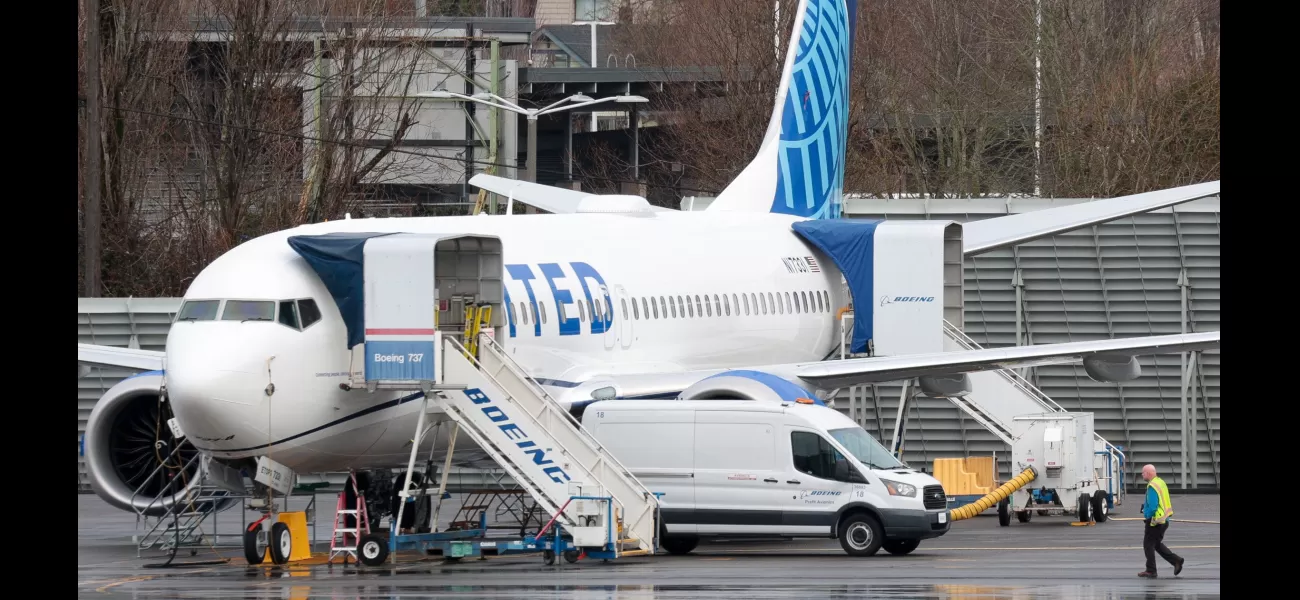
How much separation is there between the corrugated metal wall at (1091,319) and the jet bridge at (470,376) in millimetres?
14612

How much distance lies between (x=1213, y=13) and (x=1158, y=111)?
1403 cm

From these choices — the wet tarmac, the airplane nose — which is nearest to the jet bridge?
the wet tarmac

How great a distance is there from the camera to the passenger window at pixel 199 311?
20.2 m

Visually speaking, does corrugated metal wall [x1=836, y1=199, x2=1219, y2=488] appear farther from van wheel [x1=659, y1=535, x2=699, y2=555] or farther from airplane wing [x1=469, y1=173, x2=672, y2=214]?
van wheel [x1=659, y1=535, x2=699, y2=555]

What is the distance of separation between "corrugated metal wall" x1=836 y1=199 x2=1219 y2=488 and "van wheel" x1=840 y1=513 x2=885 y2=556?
41.7ft

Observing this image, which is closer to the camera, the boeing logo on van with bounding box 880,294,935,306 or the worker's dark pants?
the worker's dark pants

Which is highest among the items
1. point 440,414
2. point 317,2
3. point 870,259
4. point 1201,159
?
point 317,2

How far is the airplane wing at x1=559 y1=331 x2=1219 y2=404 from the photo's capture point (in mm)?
23953

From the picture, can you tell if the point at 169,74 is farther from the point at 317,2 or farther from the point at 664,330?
the point at 664,330

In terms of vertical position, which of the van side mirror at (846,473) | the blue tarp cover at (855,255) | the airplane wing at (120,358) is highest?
the blue tarp cover at (855,255)

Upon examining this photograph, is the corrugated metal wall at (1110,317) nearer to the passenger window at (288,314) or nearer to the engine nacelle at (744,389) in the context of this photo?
the engine nacelle at (744,389)

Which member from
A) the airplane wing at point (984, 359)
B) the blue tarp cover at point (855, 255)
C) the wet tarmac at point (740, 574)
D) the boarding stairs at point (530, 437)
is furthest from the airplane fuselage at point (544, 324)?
the airplane wing at point (984, 359)
